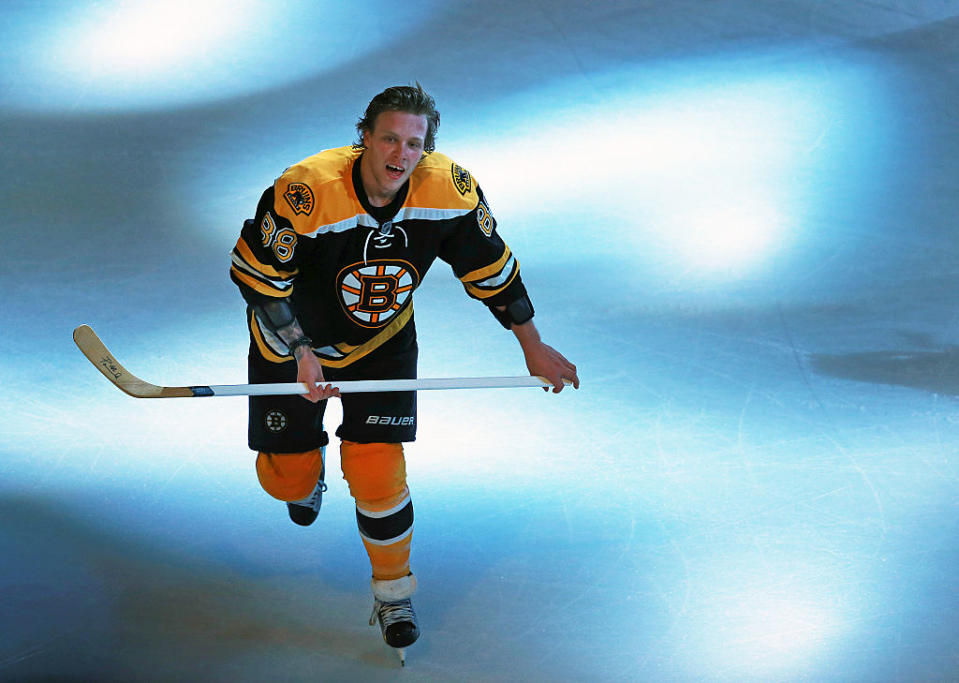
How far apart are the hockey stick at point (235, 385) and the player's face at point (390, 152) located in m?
0.39

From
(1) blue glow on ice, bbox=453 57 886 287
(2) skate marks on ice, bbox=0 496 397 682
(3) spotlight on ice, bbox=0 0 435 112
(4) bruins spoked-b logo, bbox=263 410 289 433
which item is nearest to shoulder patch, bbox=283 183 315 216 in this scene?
(4) bruins spoked-b logo, bbox=263 410 289 433

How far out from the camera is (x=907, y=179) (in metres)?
4.90

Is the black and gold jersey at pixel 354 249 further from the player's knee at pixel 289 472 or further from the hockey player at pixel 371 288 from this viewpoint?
the player's knee at pixel 289 472

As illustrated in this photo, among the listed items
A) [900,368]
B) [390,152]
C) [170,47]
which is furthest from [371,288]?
[170,47]

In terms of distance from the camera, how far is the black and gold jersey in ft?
7.42

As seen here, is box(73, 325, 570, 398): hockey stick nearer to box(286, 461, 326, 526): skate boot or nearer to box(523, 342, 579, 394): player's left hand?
box(523, 342, 579, 394): player's left hand

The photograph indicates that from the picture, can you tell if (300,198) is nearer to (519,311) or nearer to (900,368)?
(519,311)

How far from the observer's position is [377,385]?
2.39m

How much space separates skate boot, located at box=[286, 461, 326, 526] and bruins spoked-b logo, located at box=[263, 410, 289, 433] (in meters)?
0.21

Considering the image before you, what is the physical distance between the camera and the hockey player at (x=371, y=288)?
7.43ft

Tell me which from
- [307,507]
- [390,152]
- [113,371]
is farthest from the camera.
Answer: [307,507]

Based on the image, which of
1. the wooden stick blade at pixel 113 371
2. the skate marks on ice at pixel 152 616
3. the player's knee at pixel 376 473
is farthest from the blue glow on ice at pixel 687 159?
the wooden stick blade at pixel 113 371

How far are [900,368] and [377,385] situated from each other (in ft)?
6.87

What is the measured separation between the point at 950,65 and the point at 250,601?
4.62 meters
